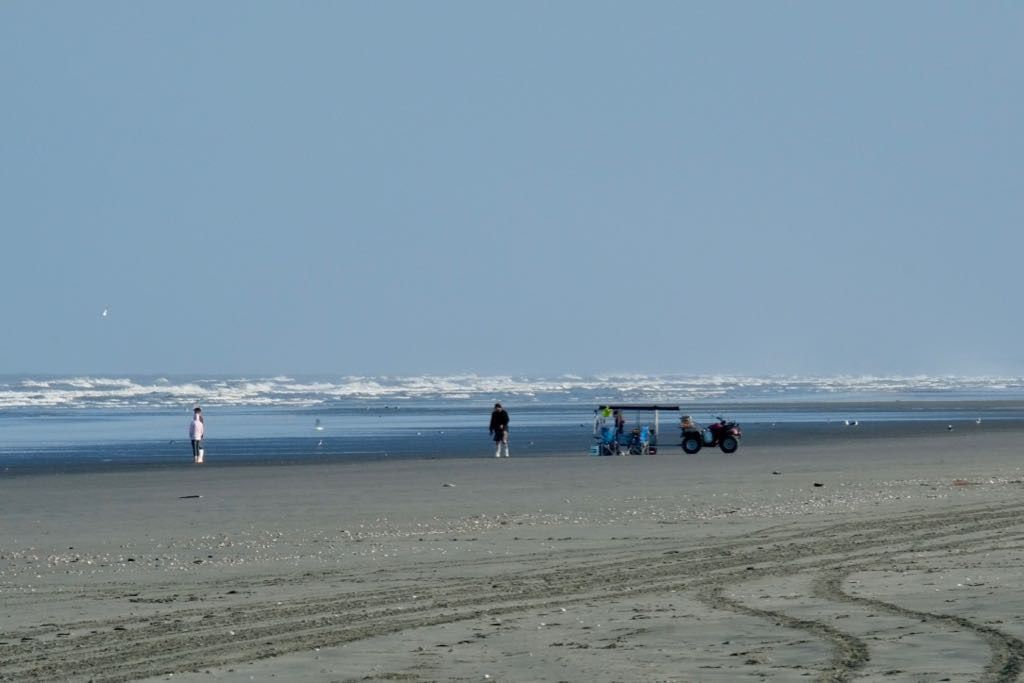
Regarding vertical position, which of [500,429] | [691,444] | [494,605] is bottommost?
[494,605]

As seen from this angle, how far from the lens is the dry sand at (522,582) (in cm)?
923

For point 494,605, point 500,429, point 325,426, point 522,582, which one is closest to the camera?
point 494,605

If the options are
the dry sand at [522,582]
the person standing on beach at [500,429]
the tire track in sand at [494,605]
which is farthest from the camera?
the person standing on beach at [500,429]

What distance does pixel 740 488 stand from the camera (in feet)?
77.4

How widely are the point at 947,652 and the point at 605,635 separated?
228 centimetres

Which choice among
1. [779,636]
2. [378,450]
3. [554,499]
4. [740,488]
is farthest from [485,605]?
[378,450]

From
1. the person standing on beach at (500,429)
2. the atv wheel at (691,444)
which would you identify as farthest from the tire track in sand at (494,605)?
the atv wheel at (691,444)

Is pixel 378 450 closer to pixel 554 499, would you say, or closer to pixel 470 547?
pixel 554 499

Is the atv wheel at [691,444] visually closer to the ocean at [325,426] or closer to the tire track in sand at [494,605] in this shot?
the ocean at [325,426]

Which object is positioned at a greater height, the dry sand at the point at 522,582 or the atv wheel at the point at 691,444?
the atv wheel at the point at 691,444

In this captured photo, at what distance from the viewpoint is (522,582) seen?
12.8m

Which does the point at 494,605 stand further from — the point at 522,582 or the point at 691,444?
the point at 691,444

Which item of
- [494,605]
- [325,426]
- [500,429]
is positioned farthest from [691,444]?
[494,605]

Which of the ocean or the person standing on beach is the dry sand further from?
the ocean
